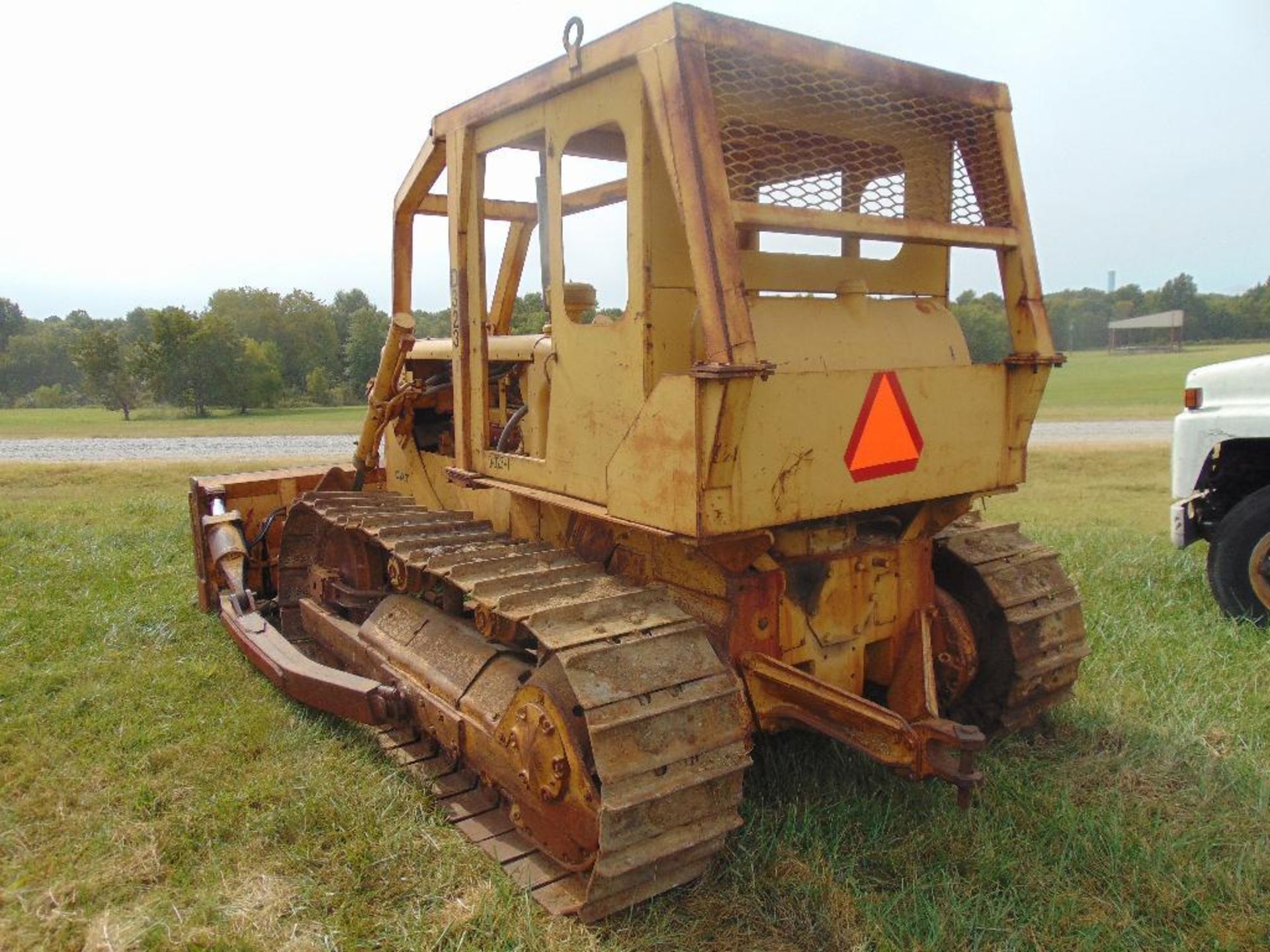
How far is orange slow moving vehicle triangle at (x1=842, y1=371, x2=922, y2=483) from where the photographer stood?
322 centimetres

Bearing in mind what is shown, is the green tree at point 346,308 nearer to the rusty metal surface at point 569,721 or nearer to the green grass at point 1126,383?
the green grass at point 1126,383

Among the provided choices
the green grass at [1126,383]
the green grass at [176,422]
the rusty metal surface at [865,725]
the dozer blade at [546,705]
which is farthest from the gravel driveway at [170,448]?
the green grass at [1126,383]

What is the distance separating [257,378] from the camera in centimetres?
4441

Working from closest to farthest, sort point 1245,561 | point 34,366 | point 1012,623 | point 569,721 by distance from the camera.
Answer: point 569,721, point 1012,623, point 1245,561, point 34,366

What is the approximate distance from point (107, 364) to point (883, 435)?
41768 mm

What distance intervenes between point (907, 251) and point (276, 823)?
3.25 m

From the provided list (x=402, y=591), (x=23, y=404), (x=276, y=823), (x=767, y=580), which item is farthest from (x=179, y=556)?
(x=23, y=404)

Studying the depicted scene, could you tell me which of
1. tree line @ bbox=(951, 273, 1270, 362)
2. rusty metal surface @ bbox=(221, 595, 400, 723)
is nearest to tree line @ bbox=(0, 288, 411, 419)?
rusty metal surface @ bbox=(221, 595, 400, 723)

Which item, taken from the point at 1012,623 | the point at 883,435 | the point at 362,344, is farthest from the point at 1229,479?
the point at 362,344

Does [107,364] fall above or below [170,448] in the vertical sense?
above

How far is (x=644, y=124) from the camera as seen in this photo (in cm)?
299

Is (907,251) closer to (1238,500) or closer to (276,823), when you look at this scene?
(276,823)

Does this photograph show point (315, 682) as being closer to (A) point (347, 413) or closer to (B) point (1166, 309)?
(A) point (347, 413)

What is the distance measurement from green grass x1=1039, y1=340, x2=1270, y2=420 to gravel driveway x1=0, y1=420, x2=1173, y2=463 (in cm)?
159
